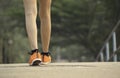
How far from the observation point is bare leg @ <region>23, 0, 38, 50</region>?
5.13 metres

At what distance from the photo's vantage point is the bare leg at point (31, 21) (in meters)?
5.13

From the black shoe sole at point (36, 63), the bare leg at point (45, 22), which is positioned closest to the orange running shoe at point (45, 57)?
the bare leg at point (45, 22)

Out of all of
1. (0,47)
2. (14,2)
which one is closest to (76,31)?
(14,2)

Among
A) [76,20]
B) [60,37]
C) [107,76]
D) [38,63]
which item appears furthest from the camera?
[60,37]

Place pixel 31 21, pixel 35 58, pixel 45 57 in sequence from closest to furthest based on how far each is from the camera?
1. pixel 35 58
2. pixel 31 21
3. pixel 45 57

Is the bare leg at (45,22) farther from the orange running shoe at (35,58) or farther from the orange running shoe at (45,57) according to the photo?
the orange running shoe at (35,58)

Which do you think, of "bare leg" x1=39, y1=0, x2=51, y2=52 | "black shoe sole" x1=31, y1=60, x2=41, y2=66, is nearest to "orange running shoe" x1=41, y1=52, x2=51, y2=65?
"bare leg" x1=39, y1=0, x2=51, y2=52

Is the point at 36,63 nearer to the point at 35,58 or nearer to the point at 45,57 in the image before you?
the point at 35,58

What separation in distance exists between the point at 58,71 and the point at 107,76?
54cm

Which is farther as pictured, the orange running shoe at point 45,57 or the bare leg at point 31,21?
the orange running shoe at point 45,57

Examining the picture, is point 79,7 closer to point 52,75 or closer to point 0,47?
point 0,47

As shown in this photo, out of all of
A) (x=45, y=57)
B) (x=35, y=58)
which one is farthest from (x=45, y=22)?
(x=35, y=58)

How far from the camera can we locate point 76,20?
85.6 feet

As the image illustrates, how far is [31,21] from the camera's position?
520 cm
